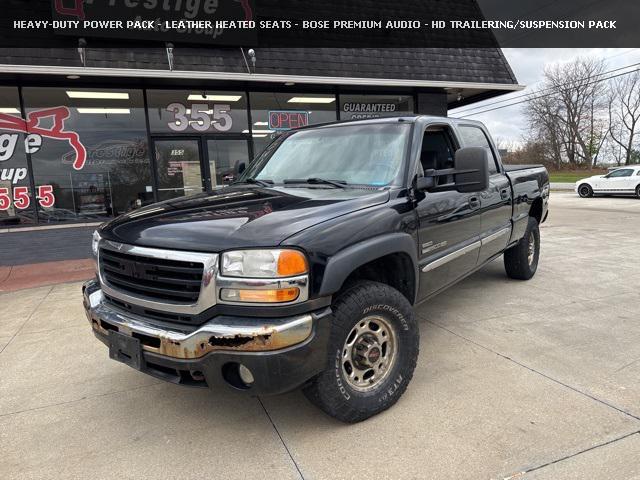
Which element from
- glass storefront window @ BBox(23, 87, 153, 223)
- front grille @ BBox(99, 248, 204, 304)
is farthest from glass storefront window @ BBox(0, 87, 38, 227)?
front grille @ BBox(99, 248, 204, 304)

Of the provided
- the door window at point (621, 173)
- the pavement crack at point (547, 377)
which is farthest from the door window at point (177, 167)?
the door window at point (621, 173)

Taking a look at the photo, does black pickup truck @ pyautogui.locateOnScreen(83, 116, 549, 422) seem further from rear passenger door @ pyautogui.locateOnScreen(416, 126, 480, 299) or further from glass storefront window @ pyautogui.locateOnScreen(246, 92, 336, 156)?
glass storefront window @ pyautogui.locateOnScreen(246, 92, 336, 156)

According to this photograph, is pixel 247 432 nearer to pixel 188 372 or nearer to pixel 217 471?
pixel 217 471

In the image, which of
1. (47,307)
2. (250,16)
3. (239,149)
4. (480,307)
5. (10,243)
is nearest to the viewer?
(480,307)

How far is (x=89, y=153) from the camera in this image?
8.69 m

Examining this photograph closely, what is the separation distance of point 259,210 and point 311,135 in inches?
62.6

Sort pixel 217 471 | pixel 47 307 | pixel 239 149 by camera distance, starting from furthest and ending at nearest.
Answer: pixel 239 149
pixel 47 307
pixel 217 471

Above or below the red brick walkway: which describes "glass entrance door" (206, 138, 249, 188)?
above

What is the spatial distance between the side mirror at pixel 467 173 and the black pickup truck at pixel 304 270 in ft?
0.03

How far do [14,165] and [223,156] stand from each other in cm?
384

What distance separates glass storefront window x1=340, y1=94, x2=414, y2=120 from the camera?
1045cm

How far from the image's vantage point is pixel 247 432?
273 cm

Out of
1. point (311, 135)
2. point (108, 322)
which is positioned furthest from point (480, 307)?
point (108, 322)

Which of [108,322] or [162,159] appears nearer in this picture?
[108,322]
